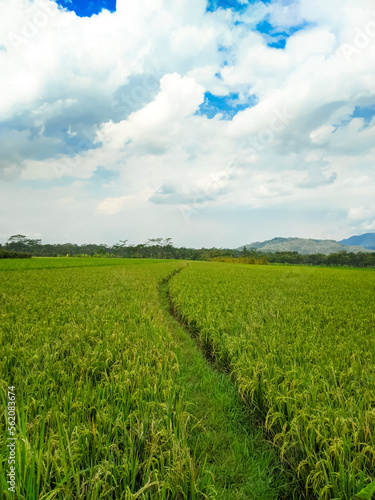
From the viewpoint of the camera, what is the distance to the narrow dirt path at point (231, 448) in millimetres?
2525

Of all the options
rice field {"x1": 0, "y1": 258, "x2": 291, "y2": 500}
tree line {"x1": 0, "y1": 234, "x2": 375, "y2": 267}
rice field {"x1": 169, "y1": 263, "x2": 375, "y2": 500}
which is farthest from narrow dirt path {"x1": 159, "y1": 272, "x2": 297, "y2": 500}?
tree line {"x1": 0, "y1": 234, "x2": 375, "y2": 267}

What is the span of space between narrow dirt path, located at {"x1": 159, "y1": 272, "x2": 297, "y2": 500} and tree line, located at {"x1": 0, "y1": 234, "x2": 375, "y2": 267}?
293ft

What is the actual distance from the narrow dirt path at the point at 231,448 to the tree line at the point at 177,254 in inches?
3519

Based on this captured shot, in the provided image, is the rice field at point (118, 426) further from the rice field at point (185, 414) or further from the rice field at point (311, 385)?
the rice field at point (311, 385)

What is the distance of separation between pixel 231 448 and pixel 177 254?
423ft

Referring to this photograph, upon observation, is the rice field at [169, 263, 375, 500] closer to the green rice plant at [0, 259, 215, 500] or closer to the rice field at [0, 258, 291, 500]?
the rice field at [0, 258, 291, 500]

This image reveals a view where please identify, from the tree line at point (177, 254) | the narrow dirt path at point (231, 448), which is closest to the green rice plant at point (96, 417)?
the narrow dirt path at point (231, 448)


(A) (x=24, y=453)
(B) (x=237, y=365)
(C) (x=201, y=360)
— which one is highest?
(A) (x=24, y=453)

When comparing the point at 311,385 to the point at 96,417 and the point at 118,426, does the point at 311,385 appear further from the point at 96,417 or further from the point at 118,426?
the point at 96,417

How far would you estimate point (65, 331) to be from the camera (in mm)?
5391

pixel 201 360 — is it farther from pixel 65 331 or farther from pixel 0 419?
pixel 0 419

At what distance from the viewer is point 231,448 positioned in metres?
3.04

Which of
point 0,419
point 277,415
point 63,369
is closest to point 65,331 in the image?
point 63,369

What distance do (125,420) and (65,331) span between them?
3332mm
